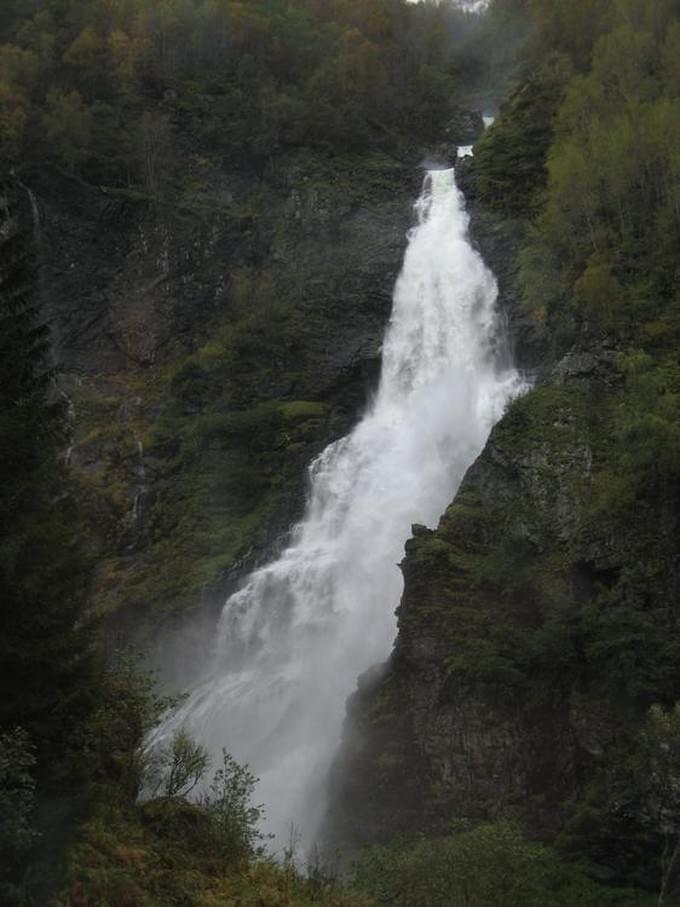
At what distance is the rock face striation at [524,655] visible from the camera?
76.5 ft

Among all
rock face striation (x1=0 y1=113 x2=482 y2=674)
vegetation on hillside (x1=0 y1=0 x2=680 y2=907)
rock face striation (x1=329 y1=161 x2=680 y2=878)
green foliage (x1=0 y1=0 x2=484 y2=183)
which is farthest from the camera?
green foliage (x1=0 y1=0 x2=484 y2=183)

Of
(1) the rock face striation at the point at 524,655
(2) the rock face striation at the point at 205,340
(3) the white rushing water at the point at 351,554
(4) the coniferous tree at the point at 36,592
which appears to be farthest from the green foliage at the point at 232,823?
(2) the rock face striation at the point at 205,340

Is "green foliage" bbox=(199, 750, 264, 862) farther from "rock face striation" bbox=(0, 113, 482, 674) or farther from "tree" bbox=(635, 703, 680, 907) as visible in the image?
"rock face striation" bbox=(0, 113, 482, 674)

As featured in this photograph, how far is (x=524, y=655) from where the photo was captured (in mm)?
24078

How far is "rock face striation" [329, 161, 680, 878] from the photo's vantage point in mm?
23312

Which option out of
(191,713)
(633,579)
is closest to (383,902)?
(633,579)

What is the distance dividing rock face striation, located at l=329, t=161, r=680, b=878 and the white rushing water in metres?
3.02

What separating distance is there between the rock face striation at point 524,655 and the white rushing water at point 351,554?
302 centimetres

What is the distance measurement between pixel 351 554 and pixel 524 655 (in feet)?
35.5

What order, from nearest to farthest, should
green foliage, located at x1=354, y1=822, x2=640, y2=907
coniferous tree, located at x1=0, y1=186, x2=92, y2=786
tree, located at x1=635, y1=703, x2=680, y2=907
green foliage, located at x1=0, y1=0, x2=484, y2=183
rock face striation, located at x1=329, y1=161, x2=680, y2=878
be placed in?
coniferous tree, located at x1=0, y1=186, x2=92, y2=786 < green foliage, located at x1=354, y1=822, x2=640, y2=907 < tree, located at x1=635, y1=703, x2=680, y2=907 < rock face striation, located at x1=329, y1=161, x2=680, y2=878 < green foliage, located at x1=0, y1=0, x2=484, y2=183

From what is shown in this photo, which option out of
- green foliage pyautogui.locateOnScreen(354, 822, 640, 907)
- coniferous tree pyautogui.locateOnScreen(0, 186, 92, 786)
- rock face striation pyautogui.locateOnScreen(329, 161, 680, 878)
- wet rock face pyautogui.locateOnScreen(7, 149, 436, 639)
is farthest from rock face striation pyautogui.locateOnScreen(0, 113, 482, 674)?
coniferous tree pyautogui.locateOnScreen(0, 186, 92, 786)

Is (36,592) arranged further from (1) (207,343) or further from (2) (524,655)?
(1) (207,343)

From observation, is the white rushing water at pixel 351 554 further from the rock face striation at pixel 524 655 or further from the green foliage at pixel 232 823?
the green foliage at pixel 232 823

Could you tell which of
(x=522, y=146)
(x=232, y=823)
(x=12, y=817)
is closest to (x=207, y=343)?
(x=522, y=146)
